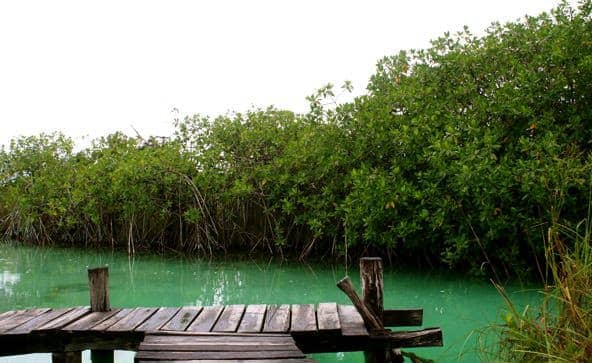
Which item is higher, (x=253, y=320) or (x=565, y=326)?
(x=565, y=326)

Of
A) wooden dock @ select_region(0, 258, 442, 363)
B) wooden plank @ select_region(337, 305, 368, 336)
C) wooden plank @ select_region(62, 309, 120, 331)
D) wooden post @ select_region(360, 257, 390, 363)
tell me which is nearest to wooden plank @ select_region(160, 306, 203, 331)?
wooden dock @ select_region(0, 258, 442, 363)

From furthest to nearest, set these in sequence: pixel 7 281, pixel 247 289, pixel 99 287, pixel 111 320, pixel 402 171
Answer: pixel 7 281
pixel 402 171
pixel 247 289
pixel 99 287
pixel 111 320

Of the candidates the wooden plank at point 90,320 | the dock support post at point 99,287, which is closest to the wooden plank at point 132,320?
the wooden plank at point 90,320

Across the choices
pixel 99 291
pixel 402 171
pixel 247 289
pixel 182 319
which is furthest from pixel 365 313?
pixel 402 171

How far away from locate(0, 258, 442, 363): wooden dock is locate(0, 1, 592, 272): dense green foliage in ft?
5.28

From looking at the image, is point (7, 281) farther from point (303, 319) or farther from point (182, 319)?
point (303, 319)

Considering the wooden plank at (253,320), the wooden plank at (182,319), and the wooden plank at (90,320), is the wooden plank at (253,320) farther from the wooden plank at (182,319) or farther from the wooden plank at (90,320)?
the wooden plank at (90,320)

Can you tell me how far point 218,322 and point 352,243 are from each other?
4.81 metres

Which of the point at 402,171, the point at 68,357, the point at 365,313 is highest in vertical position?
the point at 402,171

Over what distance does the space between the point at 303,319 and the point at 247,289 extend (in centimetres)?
381

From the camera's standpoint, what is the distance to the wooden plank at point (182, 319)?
11.8ft

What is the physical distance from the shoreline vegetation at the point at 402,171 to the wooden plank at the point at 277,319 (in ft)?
6.28

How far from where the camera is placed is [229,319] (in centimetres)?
380

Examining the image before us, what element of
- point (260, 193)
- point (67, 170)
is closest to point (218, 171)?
point (260, 193)
